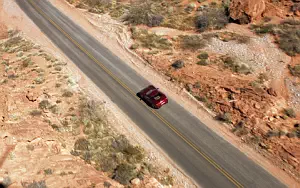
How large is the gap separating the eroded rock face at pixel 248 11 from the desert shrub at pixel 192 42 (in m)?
6.22

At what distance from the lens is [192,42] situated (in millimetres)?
37406

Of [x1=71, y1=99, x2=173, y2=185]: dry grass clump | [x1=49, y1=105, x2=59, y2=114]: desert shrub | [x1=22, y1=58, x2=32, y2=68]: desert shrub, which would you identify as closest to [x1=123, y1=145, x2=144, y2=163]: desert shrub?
[x1=71, y1=99, x2=173, y2=185]: dry grass clump

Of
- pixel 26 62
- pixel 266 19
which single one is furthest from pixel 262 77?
pixel 26 62

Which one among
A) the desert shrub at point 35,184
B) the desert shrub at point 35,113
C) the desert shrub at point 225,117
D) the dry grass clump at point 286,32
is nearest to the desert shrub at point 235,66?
the dry grass clump at point 286,32

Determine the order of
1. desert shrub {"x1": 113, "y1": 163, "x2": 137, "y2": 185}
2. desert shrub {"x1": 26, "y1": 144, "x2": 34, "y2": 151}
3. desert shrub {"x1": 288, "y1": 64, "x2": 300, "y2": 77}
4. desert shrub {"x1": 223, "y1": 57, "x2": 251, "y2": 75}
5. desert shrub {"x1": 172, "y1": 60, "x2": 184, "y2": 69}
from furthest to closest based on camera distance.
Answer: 1. desert shrub {"x1": 172, "y1": 60, "x2": 184, "y2": 69}
2. desert shrub {"x1": 223, "y1": 57, "x2": 251, "y2": 75}
3. desert shrub {"x1": 288, "y1": 64, "x2": 300, "y2": 77}
4. desert shrub {"x1": 26, "y1": 144, "x2": 34, "y2": 151}
5. desert shrub {"x1": 113, "y1": 163, "x2": 137, "y2": 185}

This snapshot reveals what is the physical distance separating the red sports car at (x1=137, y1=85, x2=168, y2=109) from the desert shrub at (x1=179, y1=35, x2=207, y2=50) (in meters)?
9.00

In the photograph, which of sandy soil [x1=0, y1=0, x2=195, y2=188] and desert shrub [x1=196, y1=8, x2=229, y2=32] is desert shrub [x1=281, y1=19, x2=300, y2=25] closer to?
desert shrub [x1=196, y1=8, x2=229, y2=32]

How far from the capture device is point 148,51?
37656mm

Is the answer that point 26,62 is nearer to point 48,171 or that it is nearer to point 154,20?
point 154,20

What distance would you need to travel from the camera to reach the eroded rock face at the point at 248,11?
129ft

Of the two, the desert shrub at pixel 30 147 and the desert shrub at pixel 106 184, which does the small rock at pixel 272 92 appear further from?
the desert shrub at pixel 30 147

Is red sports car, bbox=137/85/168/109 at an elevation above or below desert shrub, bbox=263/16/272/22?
below

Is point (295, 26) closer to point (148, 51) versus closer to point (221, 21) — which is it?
point (221, 21)

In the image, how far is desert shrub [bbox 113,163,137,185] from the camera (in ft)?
74.1
